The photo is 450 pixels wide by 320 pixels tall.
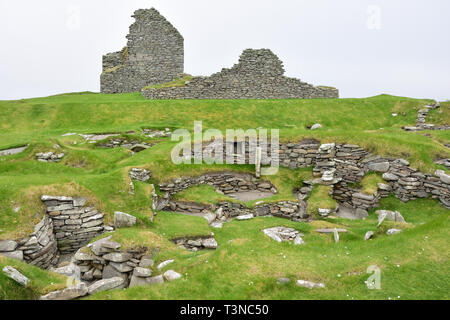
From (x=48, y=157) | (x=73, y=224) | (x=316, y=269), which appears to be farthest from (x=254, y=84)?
(x=316, y=269)

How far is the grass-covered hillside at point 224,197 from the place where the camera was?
8.84 meters

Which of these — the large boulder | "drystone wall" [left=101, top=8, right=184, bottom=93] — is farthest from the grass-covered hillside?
"drystone wall" [left=101, top=8, right=184, bottom=93]

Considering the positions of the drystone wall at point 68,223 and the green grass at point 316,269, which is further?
the drystone wall at point 68,223

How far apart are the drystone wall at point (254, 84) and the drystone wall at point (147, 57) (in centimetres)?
692

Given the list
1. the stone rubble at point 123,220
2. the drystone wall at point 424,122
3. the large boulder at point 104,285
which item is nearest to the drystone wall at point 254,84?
the drystone wall at point 424,122

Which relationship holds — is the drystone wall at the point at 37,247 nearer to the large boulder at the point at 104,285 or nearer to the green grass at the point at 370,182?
the large boulder at the point at 104,285

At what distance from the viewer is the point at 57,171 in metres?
18.6

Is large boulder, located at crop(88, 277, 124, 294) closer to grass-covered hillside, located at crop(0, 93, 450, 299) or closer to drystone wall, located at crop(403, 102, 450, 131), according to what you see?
grass-covered hillside, located at crop(0, 93, 450, 299)

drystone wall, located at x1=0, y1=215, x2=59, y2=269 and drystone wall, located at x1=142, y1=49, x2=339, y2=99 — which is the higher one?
drystone wall, located at x1=142, y1=49, x2=339, y2=99

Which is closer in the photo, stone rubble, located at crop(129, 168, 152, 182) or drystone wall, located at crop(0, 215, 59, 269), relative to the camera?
drystone wall, located at crop(0, 215, 59, 269)

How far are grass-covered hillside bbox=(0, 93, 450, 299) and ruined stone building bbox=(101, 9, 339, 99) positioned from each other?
3.77m

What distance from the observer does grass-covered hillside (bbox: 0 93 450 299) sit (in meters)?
8.84

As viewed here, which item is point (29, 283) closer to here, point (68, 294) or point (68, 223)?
point (68, 294)
